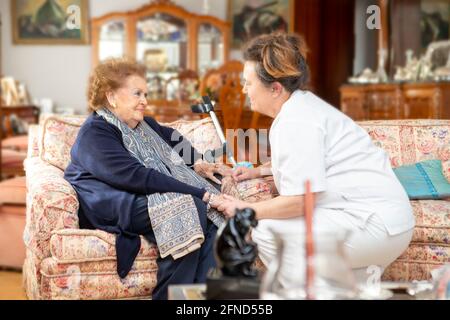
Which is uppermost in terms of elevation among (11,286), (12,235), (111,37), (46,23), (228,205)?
(46,23)

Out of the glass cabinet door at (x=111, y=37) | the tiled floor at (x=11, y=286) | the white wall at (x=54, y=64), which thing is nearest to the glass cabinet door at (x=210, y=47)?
the white wall at (x=54, y=64)

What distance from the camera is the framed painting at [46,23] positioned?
30.6ft

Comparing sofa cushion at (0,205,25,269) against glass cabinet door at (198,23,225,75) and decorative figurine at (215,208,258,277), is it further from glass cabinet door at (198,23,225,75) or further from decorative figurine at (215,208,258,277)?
glass cabinet door at (198,23,225,75)

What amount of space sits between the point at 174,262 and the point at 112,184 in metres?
0.40

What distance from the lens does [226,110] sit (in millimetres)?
5562

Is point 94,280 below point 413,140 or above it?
below

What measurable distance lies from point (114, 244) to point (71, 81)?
6845mm

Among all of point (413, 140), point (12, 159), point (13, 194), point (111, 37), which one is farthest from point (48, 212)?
point (111, 37)

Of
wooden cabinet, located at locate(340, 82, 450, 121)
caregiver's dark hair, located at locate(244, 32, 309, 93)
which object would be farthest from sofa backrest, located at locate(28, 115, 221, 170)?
wooden cabinet, located at locate(340, 82, 450, 121)

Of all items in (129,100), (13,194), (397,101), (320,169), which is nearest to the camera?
(320,169)

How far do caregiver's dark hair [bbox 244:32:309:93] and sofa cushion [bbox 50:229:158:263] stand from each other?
88 centimetres

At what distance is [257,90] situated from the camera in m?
2.63

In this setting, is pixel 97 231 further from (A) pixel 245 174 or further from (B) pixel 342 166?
(B) pixel 342 166

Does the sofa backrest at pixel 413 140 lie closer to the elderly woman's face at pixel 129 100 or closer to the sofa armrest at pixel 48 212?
the elderly woman's face at pixel 129 100
